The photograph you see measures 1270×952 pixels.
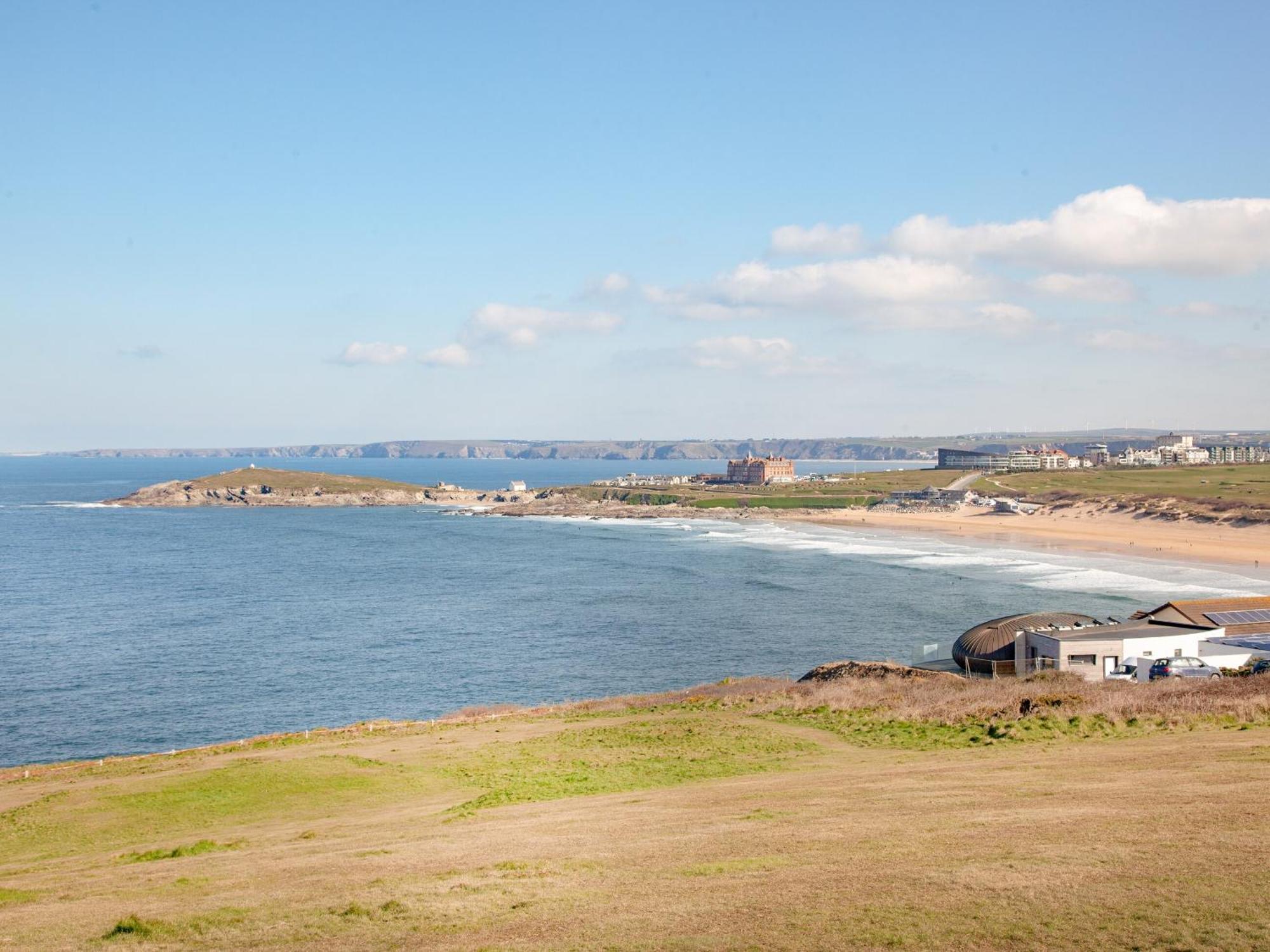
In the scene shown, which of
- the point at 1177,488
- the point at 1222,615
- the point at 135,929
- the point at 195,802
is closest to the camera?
the point at 135,929

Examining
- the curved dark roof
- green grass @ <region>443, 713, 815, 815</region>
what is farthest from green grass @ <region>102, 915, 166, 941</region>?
the curved dark roof

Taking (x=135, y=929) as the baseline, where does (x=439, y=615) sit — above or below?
below

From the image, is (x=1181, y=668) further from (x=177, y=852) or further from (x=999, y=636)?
(x=177, y=852)

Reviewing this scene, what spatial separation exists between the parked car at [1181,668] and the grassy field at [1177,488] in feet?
329

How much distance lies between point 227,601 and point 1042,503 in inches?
5093

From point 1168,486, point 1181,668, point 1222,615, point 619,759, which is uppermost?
point 1168,486

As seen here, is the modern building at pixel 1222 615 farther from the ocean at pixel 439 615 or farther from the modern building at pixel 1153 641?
the ocean at pixel 439 615

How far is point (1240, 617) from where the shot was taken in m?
48.0

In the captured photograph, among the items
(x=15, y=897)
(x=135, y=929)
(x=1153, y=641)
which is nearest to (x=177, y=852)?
(x=15, y=897)

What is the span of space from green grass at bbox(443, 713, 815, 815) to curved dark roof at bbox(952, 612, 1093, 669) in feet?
53.1

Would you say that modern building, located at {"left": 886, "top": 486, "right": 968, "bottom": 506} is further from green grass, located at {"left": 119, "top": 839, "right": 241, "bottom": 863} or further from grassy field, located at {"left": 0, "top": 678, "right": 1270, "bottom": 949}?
green grass, located at {"left": 119, "top": 839, "right": 241, "bottom": 863}

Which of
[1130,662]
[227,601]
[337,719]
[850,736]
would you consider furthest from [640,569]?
[850,736]

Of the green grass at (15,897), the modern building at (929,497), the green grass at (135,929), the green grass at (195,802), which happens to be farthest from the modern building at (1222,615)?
the modern building at (929,497)

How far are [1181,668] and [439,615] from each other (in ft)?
181
